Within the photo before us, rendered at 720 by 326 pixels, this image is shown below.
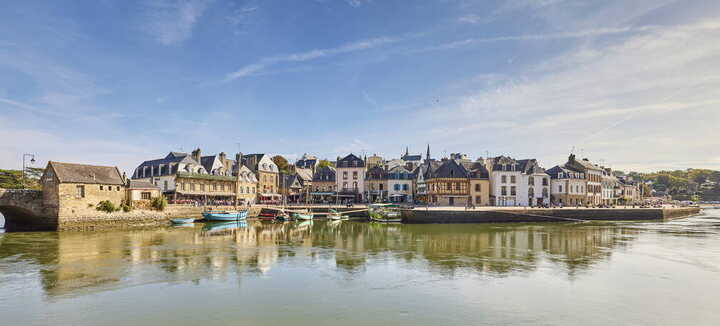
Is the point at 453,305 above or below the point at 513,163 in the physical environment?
below

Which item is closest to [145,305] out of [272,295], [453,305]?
[272,295]

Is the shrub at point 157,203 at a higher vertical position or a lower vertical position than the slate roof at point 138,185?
lower

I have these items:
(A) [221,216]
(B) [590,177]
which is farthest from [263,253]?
(B) [590,177]

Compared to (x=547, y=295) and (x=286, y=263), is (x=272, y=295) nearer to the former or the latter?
(x=286, y=263)

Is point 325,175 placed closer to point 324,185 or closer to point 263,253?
point 324,185

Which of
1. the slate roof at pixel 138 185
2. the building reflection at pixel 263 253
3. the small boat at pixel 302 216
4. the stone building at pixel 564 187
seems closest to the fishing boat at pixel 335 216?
the small boat at pixel 302 216

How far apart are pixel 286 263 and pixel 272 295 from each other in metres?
5.75

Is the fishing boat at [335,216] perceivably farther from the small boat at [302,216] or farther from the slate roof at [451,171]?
the slate roof at [451,171]

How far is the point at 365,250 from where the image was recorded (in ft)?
80.8

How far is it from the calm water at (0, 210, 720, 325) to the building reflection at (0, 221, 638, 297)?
4.1 inches

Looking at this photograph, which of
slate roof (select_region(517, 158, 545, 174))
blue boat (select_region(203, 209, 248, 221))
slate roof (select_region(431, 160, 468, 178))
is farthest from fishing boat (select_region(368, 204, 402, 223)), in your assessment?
slate roof (select_region(517, 158, 545, 174))

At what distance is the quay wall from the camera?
44.7m

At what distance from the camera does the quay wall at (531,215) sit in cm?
4466

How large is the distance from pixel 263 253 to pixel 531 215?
36.5 meters
